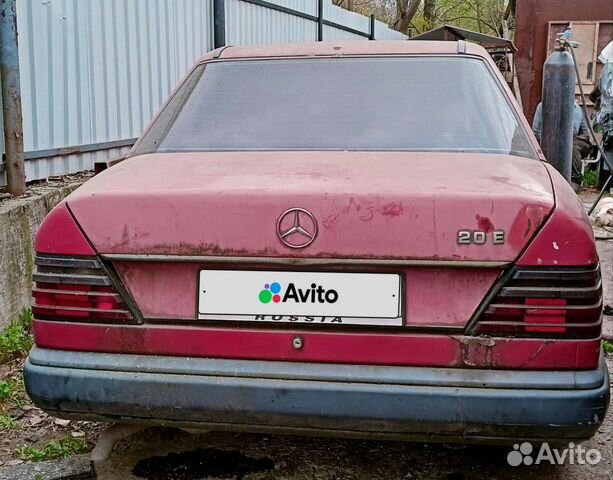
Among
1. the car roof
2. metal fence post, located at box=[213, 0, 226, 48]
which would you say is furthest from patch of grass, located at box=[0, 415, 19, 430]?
metal fence post, located at box=[213, 0, 226, 48]

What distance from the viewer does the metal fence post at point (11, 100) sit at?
401 centimetres

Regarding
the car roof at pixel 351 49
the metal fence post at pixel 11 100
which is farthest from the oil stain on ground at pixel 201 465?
the metal fence post at pixel 11 100

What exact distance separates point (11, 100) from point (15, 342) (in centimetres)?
135

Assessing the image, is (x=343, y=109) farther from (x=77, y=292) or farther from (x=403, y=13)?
(x=403, y=13)

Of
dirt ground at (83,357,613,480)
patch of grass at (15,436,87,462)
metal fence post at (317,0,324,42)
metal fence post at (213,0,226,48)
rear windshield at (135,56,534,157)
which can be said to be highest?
metal fence post at (317,0,324,42)

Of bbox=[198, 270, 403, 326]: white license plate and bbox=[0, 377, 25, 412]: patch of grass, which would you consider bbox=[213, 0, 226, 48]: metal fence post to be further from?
bbox=[198, 270, 403, 326]: white license plate

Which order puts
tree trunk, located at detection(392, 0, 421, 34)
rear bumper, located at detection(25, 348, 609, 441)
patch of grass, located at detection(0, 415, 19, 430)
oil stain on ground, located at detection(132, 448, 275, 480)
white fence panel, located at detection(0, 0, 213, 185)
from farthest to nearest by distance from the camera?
1. tree trunk, located at detection(392, 0, 421, 34)
2. white fence panel, located at detection(0, 0, 213, 185)
3. patch of grass, located at detection(0, 415, 19, 430)
4. oil stain on ground, located at detection(132, 448, 275, 480)
5. rear bumper, located at detection(25, 348, 609, 441)

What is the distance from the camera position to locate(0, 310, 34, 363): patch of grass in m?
3.71

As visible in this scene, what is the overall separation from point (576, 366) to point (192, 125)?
1704 millimetres

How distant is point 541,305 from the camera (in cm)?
207

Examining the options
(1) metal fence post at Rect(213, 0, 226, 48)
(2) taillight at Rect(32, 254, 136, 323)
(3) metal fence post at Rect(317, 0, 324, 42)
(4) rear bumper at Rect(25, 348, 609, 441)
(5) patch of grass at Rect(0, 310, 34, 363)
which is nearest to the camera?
(4) rear bumper at Rect(25, 348, 609, 441)

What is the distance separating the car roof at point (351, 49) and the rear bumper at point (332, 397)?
5.17ft

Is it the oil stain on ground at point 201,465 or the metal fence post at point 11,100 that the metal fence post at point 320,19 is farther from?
the oil stain on ground at point 201,465

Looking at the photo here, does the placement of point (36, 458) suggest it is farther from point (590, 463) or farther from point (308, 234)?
point (590, 463)
